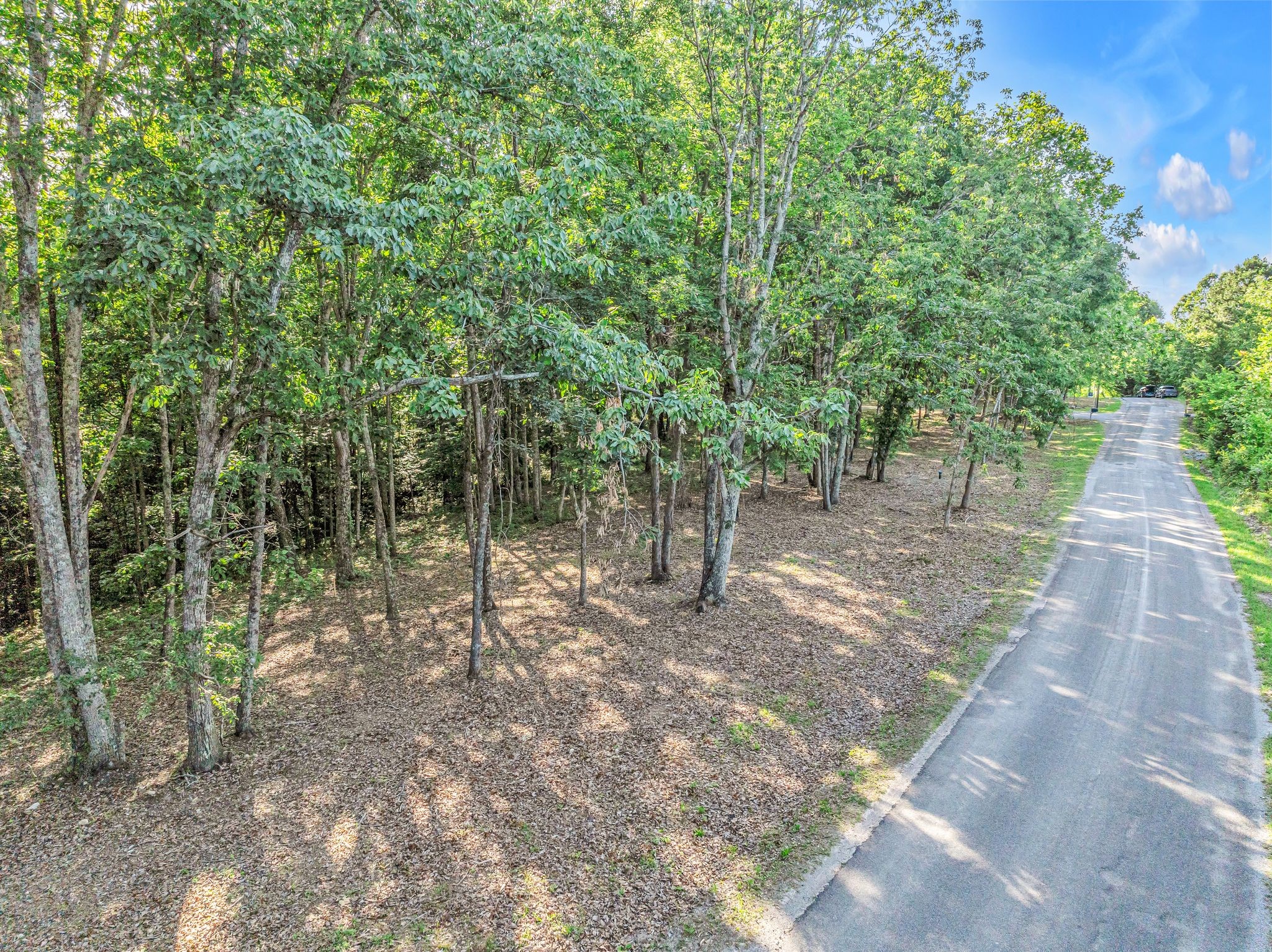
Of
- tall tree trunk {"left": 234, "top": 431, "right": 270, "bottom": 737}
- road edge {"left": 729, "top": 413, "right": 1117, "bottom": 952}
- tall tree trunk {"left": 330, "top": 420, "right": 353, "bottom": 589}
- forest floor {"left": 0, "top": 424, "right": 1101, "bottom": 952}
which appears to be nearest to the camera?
road edge {"left": 729, "top": 413, "right": 1117, "bottom": 952}

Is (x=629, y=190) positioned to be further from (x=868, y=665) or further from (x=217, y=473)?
(x=868, y=665)

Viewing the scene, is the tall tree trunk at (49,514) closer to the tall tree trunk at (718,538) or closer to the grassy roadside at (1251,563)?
the tall tree trunk at (718,538)

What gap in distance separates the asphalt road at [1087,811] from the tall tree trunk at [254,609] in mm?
7858

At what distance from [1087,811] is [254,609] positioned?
11.6m

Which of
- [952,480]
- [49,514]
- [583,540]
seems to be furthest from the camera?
[952,480]

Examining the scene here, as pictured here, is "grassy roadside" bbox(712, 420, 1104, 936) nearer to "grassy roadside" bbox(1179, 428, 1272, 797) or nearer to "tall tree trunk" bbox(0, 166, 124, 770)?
"grassy roadside" bbox(1179, 428, 1272, 797)

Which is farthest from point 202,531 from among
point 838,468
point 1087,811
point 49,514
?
point 838,468

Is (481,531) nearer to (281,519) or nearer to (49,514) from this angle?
(49,514)

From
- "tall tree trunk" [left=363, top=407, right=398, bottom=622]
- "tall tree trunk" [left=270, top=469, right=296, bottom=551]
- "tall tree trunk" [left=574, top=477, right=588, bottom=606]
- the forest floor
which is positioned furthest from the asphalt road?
"tall tree trunk" [left=270, top=469, right=296, bottom=551]

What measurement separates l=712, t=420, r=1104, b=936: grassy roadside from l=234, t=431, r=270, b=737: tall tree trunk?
6908mm

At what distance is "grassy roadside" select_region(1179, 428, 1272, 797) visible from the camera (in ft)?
34.4

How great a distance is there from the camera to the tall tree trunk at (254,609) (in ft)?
28.3

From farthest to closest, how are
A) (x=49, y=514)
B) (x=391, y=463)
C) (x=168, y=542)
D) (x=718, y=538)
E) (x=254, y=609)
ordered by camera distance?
1. (x=391, y=463)
2. (x=718, y=538)
3. (x=254, y=609)
4. (x=168, y=542)
5. (x=49, y=514)

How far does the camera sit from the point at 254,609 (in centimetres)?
934
